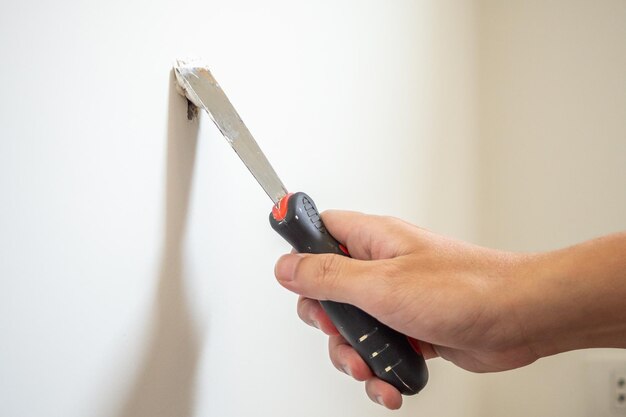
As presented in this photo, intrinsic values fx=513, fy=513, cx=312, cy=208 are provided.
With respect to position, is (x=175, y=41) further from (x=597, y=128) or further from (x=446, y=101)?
(x=597, y=128)

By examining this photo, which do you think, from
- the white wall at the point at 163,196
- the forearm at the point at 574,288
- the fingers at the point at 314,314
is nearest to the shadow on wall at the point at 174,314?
the white wall at the point at 163,196

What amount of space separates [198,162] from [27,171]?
13 cm

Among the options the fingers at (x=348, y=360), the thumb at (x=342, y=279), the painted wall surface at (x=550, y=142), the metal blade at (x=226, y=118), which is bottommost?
the fingers at (x=348, y=360)

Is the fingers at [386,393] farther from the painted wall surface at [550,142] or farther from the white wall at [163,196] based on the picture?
the painted wall surface at [550,142]

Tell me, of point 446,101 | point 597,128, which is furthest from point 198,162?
point 597,128

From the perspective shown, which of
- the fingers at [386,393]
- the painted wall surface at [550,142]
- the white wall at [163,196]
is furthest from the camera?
the painted wall surface at [550,142]

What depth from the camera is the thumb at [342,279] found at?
0.35m

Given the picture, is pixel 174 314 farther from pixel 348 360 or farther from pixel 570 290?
pixel 570 290

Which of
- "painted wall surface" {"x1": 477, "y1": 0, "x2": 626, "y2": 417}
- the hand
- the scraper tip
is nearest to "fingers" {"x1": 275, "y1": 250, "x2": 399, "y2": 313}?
the hand

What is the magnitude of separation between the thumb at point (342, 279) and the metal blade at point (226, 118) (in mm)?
56

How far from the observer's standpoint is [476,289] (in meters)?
0.36

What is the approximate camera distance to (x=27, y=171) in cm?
28

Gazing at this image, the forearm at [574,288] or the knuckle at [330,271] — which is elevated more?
the knuckle at [330,271]

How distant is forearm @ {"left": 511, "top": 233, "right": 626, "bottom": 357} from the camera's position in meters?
0.35
